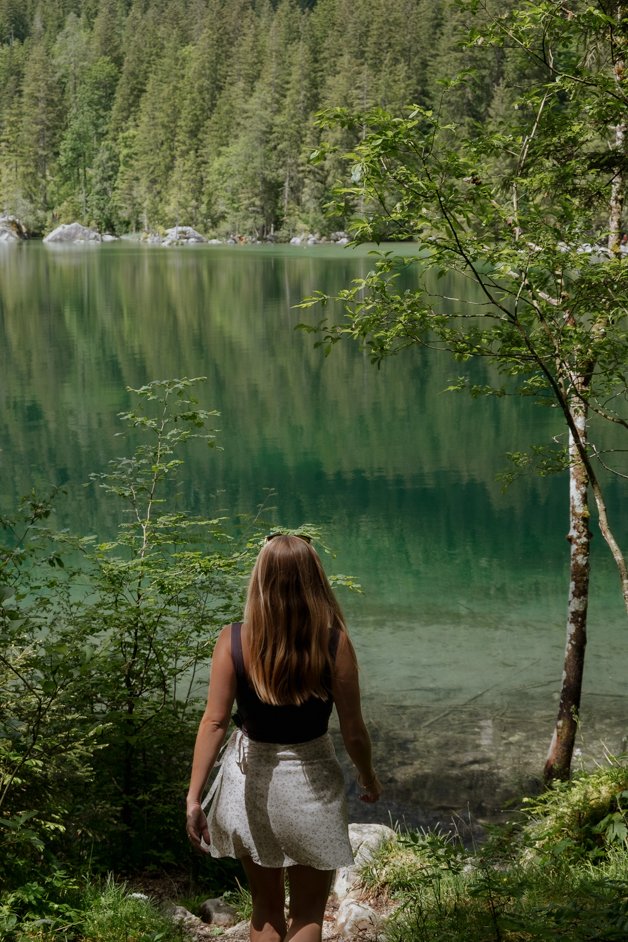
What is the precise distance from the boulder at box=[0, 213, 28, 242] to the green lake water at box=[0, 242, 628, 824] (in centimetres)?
6884

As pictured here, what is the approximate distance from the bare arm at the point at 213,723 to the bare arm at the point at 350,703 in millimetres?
298

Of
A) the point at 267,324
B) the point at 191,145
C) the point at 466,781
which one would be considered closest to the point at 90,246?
the point at 191,145

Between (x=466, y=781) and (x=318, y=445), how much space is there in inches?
486

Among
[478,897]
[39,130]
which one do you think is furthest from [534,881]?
[39,130]

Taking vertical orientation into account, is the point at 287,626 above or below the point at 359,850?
above

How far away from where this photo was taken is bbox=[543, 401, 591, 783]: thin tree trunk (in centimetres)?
634

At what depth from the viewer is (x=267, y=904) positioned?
114 inches

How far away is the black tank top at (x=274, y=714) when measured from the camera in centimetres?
273

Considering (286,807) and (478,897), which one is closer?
(286,807)

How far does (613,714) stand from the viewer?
8172 mm

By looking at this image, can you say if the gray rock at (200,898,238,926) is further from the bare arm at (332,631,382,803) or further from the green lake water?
the green lake water

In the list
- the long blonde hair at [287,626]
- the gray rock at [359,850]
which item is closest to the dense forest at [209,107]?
the gray rock at [359,850]

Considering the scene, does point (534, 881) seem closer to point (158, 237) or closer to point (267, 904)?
point (267, 904)

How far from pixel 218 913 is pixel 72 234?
341ft
